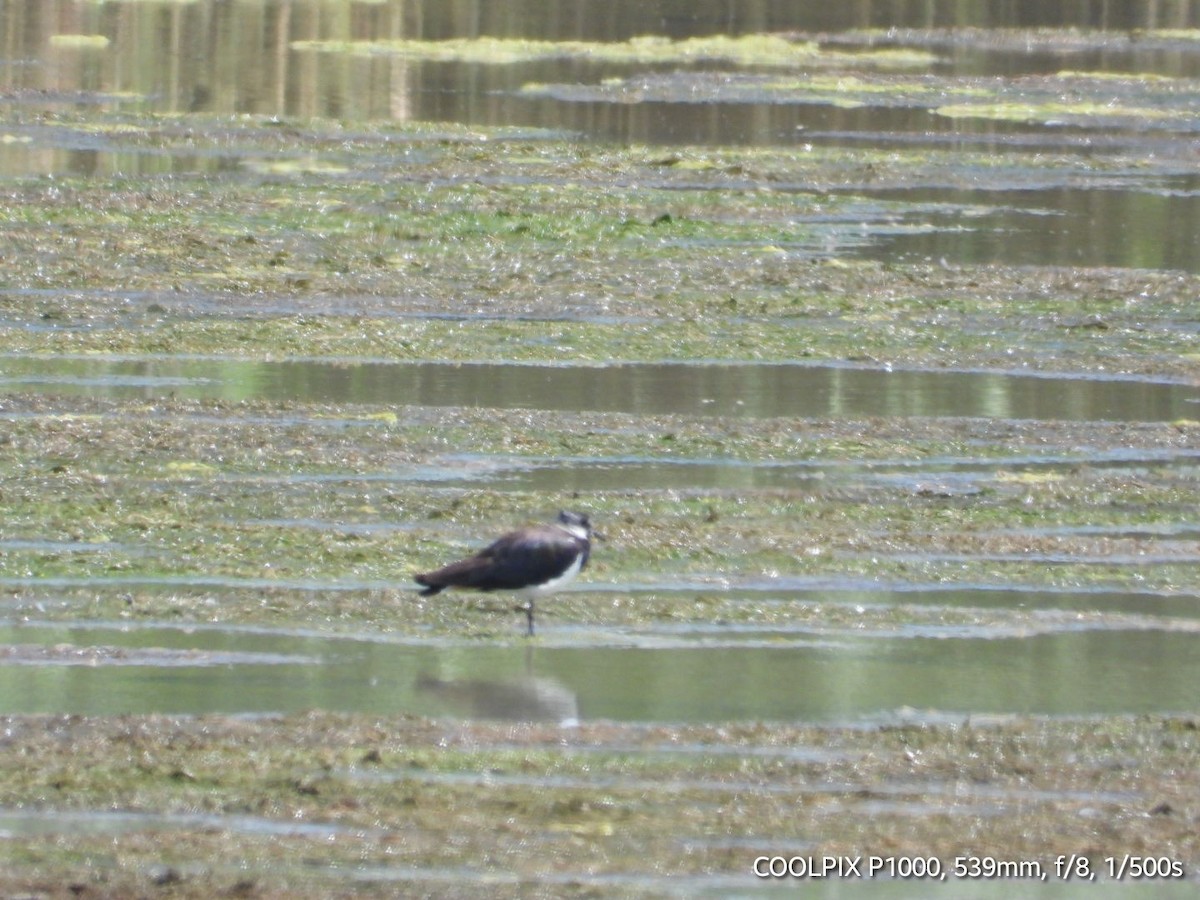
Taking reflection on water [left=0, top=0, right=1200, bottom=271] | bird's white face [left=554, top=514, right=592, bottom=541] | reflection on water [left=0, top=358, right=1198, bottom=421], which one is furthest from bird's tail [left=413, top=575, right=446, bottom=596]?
reflection on water [left=0, top=0, right=1200, bottom=271]

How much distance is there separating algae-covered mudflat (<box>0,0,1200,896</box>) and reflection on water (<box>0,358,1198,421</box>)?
0.06m

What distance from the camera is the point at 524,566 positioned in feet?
29.4

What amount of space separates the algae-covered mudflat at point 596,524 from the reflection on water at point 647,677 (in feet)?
0.08

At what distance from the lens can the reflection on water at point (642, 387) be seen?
44.1 ft

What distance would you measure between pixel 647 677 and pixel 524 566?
2.30 feet

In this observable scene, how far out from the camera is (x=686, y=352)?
1514 cm

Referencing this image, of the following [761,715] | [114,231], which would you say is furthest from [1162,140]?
[761,715]

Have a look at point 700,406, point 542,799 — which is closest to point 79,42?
point 700,406

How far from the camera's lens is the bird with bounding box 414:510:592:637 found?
29.4 feet

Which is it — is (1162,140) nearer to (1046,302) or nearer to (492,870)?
(1046,302)

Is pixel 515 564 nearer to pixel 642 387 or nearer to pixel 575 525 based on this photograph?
pixel 575 525

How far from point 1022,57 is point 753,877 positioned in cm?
3739

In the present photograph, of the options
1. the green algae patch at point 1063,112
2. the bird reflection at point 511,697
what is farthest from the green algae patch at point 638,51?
the bird reflection at point 511,697

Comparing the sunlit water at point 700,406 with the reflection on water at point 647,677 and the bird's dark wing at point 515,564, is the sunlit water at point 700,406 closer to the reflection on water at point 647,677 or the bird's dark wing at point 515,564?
the reflection on water at point 647,677
